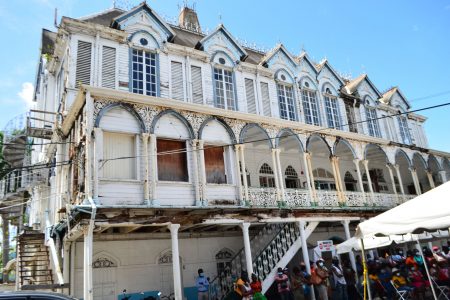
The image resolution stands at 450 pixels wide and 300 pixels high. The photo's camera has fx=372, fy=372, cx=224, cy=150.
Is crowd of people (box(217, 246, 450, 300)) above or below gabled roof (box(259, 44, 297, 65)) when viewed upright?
below

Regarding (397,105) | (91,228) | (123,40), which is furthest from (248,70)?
(397,105)

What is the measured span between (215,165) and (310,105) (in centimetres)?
788

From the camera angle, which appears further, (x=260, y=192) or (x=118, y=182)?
(x=260, y=192)

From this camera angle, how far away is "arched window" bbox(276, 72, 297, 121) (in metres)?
19.1

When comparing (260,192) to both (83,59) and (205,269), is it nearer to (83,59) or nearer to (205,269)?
(205,269)

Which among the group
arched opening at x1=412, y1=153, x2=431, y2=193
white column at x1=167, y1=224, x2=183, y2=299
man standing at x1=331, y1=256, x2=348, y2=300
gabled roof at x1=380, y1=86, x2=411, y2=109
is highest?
gabled roof at x1=380, y1=86, x2=411, y2=109

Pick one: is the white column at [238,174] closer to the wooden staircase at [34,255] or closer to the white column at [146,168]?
the white column at [146,168]

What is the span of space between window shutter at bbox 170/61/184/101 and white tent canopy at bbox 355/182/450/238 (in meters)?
10.0

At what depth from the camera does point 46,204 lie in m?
18.5

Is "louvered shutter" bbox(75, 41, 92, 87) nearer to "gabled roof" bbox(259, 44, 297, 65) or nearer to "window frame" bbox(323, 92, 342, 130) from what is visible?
"gabled roof" bbox(259, 44, 297, 65)

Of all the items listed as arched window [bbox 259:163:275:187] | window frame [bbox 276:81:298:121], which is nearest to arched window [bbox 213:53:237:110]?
window frame [bbox 276:81:298:121]

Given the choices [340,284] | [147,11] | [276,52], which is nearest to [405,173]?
[276,52]

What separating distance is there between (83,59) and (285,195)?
9.88 meters

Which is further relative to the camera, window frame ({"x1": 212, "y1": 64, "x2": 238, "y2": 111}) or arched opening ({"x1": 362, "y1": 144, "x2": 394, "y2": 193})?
arched opening ({"x1": 362, "y1": 144, "x2": 394, "y2": 193})
